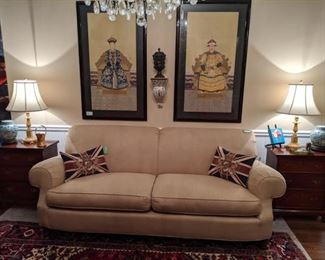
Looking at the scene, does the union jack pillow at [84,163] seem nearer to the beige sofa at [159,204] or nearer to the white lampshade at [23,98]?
the beige sofa at [159,204]

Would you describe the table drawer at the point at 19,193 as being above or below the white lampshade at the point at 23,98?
below

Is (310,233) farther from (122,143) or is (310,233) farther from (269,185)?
(122,143)

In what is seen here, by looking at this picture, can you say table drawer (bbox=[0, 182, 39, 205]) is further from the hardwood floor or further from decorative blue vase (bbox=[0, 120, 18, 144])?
the hardwood floor

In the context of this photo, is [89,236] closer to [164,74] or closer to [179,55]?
[164,74]

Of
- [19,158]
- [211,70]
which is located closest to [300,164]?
[211,70]

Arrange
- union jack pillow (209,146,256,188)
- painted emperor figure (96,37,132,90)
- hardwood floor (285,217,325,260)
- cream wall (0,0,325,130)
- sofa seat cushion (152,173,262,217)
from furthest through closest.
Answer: painted emperor figure (96,37,132,90) → cream wall (0,0,325,130) → union jack pillow (209,146,256,188) → hardwood floor (285,217,325,260) → sofa seat cushion (152,173,262,217)

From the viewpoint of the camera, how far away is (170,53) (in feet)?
9.51

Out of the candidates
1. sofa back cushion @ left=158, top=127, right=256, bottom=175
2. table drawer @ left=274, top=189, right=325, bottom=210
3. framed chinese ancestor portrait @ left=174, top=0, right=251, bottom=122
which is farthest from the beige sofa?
framed chinese ancestor portrait @ left=174, top=0, right=251, bottom=122

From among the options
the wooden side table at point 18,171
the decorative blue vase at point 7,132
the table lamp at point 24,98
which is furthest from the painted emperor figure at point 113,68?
the decorative blue vase at point 7,132

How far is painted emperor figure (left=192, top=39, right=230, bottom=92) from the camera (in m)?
2.86

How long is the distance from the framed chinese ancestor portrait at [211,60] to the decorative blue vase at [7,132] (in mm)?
1748

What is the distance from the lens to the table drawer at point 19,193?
277 centimetres

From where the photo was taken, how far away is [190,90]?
295 centimetres

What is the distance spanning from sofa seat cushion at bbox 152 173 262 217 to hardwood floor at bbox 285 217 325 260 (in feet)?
2.04
